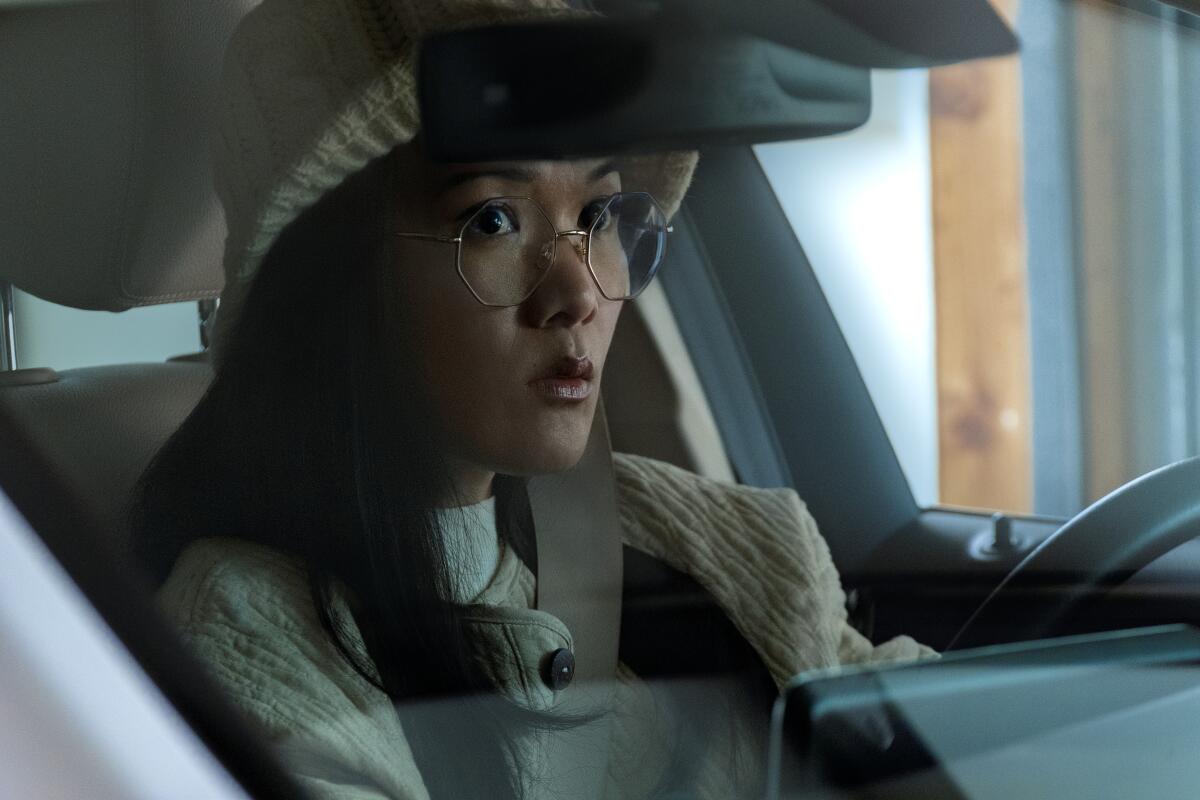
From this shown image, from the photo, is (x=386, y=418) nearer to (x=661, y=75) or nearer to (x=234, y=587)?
(x=234, y=587)

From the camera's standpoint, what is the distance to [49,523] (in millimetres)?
707

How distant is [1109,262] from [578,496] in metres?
0.46

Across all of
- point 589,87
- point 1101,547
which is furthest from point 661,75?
point 1101,547

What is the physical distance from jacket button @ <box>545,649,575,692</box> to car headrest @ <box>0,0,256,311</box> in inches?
13.4

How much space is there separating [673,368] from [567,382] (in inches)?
5.3

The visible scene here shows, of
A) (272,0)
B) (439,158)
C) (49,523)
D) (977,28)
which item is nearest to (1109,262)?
(977,28)

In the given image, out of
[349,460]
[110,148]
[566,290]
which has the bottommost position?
[349,460]

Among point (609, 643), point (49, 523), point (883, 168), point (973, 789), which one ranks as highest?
point (883, 168)

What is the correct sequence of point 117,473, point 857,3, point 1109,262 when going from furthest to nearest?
point 1109,262 < point 857,3 < point 117,473

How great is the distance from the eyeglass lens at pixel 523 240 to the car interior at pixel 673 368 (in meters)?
0.05

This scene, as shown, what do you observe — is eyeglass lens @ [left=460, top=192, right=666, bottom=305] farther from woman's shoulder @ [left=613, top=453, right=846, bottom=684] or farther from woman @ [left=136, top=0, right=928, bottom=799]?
woman's shoulder @ [left=613, top=453, right=846, bottom=684]

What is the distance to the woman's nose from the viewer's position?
2.89 feet

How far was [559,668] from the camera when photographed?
3.04ft

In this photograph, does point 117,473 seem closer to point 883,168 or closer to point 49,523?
point 49,523
